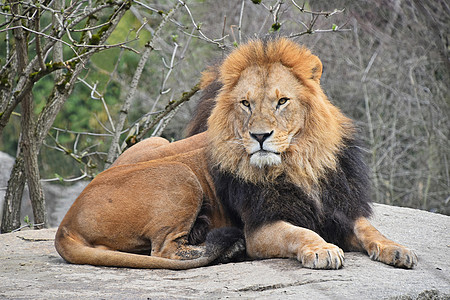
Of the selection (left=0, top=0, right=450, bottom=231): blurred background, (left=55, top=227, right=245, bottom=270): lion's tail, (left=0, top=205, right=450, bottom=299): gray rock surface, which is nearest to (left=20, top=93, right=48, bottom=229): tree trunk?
(left=0, top=205, right=450, bottom=299): gray rock surface

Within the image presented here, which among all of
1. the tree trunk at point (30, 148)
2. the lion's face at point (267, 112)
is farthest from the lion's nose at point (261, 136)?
the tree trunk at point (30, 148)

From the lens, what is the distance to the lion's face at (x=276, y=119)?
373 cm

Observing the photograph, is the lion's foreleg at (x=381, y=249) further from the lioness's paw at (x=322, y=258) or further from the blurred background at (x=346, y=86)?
the blurred background at (x=346, y=86)

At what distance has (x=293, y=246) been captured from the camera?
3.55 meters

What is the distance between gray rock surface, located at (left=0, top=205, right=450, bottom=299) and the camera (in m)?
3.00

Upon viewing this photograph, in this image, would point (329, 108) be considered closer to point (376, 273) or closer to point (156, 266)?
point (376, 273)

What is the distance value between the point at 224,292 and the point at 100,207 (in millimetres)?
1185

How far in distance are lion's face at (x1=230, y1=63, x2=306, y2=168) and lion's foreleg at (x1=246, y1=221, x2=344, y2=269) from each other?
0.39 meters

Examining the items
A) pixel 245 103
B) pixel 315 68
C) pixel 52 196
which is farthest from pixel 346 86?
pixel 245 103

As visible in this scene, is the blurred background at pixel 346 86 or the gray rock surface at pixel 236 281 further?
the blurred background at pixel 346 86

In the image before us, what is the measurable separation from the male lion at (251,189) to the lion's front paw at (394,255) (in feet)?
0.07

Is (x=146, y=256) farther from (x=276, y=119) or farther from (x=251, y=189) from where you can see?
(x=276, y=119)

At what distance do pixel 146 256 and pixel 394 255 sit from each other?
4.63 feet

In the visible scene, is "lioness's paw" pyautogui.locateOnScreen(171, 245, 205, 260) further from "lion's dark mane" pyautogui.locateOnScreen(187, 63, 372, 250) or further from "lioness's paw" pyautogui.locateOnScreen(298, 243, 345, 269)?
"lioness's paw" pyautogui.locateOnScreen(298, 243, 345, 269)
